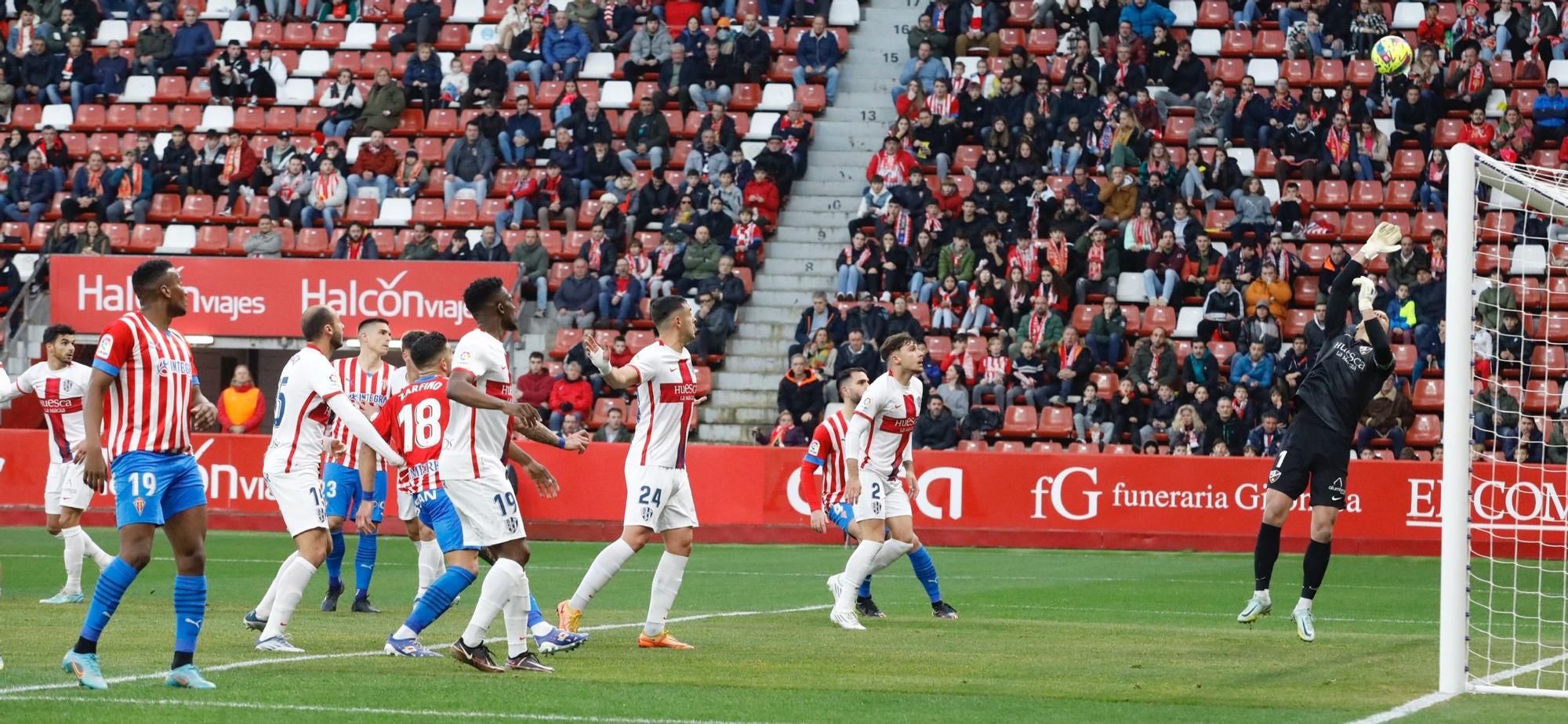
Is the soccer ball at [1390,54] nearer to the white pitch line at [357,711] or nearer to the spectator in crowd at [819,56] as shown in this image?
the spectator in crowd at [819,56]

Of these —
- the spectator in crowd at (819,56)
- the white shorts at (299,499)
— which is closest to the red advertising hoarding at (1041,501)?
the spectator in crowd at (819,56)

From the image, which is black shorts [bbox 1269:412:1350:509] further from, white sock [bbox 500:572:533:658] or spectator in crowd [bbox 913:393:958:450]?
spectator in crowd [bbox 913:393:958:450]

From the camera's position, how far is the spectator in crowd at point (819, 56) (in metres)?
31.7

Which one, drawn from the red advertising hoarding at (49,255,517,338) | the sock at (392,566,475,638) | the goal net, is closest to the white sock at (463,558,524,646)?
the sock at (392,566,475,638)

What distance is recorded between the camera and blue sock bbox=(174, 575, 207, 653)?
9.13 m

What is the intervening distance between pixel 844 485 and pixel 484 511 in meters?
6.09

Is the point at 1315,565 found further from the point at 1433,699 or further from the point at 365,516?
the point at 365,516

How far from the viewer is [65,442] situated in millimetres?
15938

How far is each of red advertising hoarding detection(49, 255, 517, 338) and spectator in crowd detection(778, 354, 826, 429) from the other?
4.59 metres

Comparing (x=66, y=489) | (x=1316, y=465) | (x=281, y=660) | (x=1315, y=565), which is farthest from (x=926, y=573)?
(x=66, y=489)

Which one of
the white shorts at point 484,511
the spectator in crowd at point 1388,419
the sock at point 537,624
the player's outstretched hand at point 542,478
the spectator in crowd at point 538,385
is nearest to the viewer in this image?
the white shorts at point 484,511

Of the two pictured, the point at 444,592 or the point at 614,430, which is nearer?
the point at 444,592

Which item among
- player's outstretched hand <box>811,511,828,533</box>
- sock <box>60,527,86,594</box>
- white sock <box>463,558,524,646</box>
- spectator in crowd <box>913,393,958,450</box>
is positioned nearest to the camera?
white sock <box>463,558,524,646</box>

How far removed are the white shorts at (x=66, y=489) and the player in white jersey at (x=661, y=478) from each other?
17.6 ft
